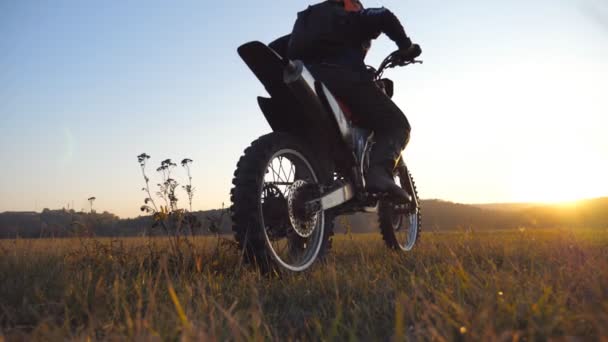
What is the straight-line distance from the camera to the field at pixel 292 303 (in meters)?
1.36

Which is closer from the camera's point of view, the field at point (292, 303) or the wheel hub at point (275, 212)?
the field at point (292, 303)

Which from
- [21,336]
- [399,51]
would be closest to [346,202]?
[399,51]

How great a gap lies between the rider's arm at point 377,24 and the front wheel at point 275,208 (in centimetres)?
106

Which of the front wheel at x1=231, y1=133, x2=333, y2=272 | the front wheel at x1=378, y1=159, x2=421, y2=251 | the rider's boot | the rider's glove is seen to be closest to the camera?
A: the front wheel at x1=231, y1=133, x2=333, y2=272

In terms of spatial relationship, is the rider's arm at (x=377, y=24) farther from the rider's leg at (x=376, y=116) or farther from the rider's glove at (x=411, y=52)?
the rider's leg at (x=376, y=116)

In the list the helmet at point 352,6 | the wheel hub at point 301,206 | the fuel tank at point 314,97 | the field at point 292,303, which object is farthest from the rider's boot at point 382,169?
the helmet at point 352,6

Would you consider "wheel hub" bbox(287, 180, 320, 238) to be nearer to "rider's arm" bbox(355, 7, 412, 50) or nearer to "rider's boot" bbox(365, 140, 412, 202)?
"rider's boot" bbox(365, 140, 412, 202)

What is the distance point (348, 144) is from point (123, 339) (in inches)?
104

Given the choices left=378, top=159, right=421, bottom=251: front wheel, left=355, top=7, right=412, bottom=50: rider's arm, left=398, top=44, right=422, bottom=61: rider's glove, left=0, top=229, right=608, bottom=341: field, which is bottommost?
left=0, top=229, right=608, bottom=341: field

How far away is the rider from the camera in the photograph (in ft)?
12.2

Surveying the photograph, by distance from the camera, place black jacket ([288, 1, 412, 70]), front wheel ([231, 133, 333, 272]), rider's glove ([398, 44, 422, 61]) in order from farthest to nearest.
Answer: rider's glove ([398, 44, 422, 61]), black jacket ([288, 1, 412, 70]), front wheel ([231, 133, 333, 272])

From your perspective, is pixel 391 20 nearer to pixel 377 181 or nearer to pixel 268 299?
pixel 377 181

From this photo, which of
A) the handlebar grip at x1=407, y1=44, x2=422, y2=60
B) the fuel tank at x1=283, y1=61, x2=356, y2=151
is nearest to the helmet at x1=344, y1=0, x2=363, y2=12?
the handlebar grip at x1=407, y1=44, x2=422, y2=60

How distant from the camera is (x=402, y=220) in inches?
225
